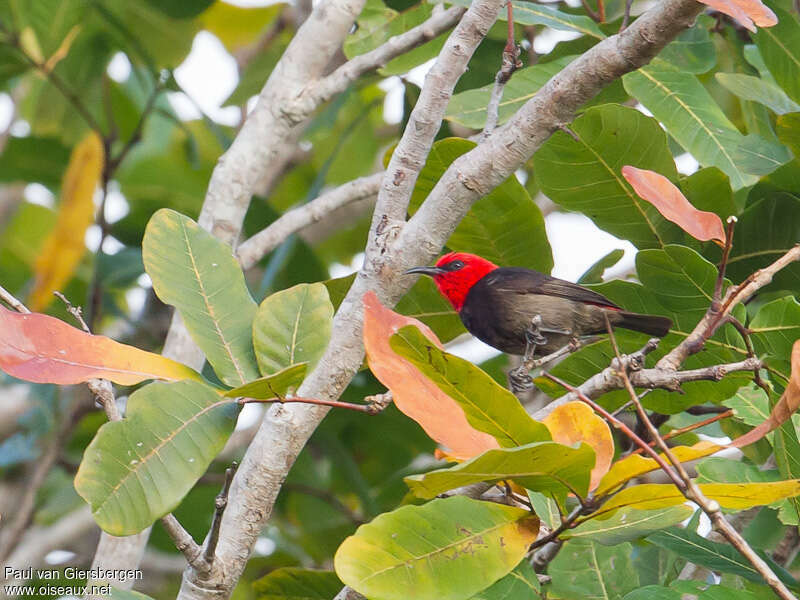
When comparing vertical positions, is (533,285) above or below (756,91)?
below

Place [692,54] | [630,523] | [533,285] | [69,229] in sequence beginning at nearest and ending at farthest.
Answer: [630,523]
[533,285]
[692,54]
[69,229]

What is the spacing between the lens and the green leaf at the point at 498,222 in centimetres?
278

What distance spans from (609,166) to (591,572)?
107 cm

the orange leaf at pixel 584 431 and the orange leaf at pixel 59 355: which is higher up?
the orange leaf at pixel 59 355

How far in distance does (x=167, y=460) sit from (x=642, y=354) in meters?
0.99

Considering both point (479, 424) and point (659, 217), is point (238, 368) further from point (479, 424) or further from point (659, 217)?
point (659, 217)

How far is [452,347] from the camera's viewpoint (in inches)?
203

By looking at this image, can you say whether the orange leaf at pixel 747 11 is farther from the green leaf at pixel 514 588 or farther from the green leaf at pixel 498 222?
the green leaf at pixel 514 588

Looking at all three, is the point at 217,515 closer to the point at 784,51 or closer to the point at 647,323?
the point at 647,323

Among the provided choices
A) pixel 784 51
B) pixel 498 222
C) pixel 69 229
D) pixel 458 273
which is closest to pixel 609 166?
pixel 498 222

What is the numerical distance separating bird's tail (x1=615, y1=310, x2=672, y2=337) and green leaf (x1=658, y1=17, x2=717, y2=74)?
0.91 metres

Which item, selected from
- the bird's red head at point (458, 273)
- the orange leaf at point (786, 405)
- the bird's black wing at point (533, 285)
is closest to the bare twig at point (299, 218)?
the bird's red head at point (458, 273)

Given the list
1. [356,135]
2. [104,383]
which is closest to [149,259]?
[104,383]

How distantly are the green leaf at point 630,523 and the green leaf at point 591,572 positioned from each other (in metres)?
0.58
